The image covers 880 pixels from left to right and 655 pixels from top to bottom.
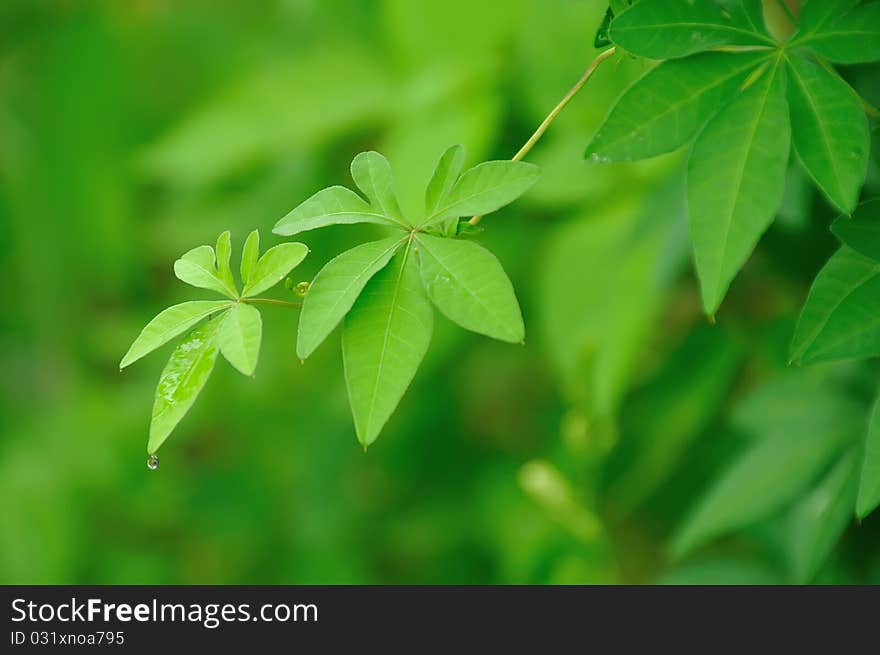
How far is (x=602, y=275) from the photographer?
1001mm

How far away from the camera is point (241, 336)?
16.3 inches

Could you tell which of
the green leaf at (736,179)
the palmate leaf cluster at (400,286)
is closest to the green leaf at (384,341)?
the palmate leaf cluster at (400,286)

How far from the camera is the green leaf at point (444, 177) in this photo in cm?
44

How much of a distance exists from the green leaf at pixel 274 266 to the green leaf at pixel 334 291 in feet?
0.05

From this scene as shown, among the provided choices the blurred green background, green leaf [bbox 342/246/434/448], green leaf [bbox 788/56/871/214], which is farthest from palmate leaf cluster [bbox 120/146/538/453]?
the blurred green background

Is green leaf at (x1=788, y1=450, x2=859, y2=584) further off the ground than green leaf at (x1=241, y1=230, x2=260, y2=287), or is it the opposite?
green leaf at (x1=241, y1=230, x2=260, y2=287)

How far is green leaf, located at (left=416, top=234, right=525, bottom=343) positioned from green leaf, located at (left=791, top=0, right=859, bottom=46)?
167 millimetres

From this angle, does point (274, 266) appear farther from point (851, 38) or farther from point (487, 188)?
point (851, 38)

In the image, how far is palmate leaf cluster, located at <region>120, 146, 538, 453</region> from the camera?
15.8 inches

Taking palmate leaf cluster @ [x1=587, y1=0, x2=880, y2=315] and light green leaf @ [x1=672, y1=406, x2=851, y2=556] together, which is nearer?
palmate leaf cluster @ [x1=587, y1=0, x2=880, y2=315]

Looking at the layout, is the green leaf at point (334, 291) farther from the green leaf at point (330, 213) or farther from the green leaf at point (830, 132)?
the green leaf at point (830, 132)

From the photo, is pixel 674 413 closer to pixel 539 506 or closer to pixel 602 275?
pixel 602 275

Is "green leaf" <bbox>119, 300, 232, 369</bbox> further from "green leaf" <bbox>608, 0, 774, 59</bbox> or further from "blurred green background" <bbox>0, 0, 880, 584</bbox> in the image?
"blurred green background" <bbox>0, 0, 880, 584</bbox>
